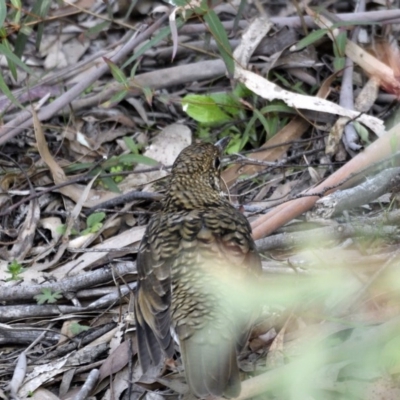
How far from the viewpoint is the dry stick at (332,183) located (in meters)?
5.59

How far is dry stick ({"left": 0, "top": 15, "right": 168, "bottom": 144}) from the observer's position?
21.9 feet

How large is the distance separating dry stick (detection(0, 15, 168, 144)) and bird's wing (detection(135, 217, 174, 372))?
1.92 metres

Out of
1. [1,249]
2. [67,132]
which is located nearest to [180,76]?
[67,132]

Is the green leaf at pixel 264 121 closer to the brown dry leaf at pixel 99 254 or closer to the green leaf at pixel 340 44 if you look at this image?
the green leaf at pixel 340 44

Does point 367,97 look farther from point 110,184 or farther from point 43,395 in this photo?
point 43,395

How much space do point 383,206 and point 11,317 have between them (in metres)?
2.37

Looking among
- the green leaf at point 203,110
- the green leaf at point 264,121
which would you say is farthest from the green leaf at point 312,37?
the green leaf at point 203,110

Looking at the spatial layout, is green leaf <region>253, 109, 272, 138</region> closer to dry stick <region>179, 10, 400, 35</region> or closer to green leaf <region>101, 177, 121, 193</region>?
dry stick <region>179, 10, 400, 35</region>

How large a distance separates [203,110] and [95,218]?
3.87ft

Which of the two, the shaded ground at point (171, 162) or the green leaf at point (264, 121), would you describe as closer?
the shaded ground at point (171, 162)

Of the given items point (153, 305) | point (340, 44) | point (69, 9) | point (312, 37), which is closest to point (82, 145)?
point (69, 9)

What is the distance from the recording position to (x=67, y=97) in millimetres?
6723

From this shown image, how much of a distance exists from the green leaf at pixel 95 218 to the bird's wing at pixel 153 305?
4.14ft

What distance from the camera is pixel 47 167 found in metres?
6.88
